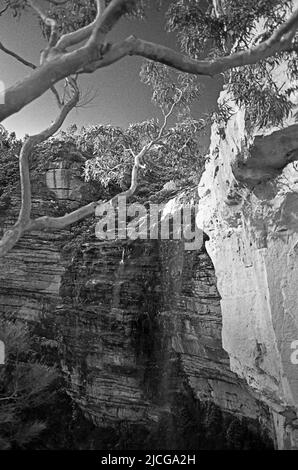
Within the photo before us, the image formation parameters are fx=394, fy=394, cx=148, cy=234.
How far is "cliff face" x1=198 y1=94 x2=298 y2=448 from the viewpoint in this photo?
4.99m

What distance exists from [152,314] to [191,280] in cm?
164

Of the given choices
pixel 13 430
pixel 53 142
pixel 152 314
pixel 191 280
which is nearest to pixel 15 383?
pixel 13 430
